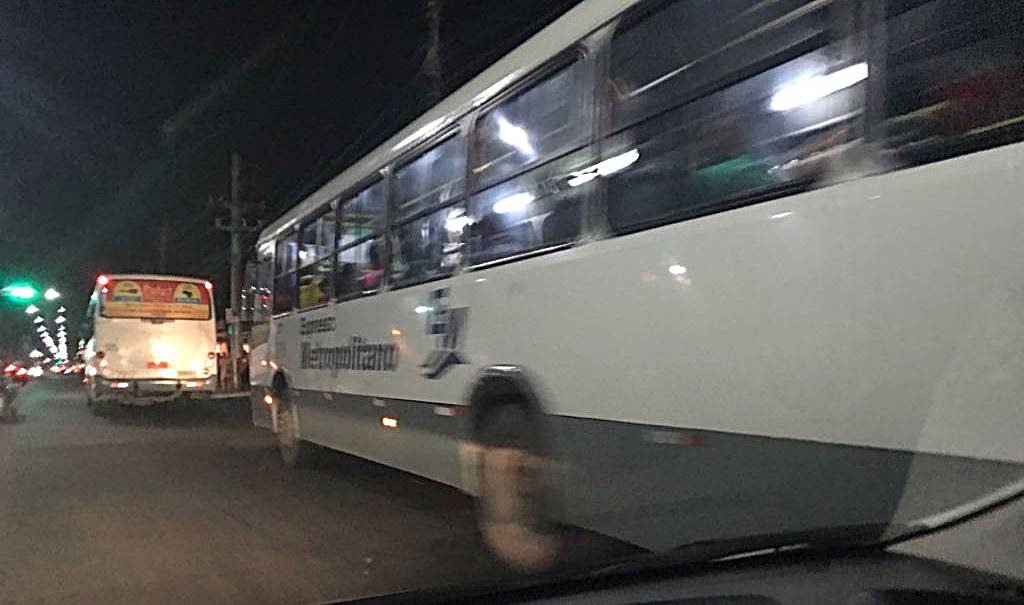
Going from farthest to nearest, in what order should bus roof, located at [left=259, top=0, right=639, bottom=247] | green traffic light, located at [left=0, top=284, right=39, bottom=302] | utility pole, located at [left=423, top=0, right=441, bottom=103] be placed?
green traffic light, located at [left=0, top=284, right=39, bottom=302], utility pole, located at [left=423, top=0, right=441, bottom=103], bus roof, located at [left=259, top=0, right=639, bottom=247]

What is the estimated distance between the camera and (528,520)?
6.00 m

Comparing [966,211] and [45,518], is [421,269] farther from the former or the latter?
[966,211]

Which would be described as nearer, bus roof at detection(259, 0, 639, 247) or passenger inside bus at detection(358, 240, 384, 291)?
bus roof at detection(259, 0, 639, 247)

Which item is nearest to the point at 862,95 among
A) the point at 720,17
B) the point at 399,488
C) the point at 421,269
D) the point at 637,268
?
the point at 720,17

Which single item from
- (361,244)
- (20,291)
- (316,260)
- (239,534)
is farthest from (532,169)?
(20,291)

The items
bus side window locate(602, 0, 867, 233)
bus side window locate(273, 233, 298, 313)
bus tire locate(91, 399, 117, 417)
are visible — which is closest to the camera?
bus side window locate(602, 0, 867, 233)

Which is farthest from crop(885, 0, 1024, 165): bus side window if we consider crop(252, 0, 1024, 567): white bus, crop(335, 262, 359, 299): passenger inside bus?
crop(335, 262, 359, 299): passenger inside bus

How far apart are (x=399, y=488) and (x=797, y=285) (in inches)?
268

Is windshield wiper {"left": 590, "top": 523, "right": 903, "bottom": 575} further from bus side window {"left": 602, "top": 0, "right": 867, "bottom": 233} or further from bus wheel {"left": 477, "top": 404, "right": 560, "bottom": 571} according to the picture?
bus wheel {"left": 477, "top": 404, "right": 560, "bottom": 571}

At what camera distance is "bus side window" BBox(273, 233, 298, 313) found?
11523mm

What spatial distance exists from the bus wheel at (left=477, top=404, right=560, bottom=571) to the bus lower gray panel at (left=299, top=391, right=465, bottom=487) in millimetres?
396

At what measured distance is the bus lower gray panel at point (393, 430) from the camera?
6891mm

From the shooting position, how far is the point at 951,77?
339 cm

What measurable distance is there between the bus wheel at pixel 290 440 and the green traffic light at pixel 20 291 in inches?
882
